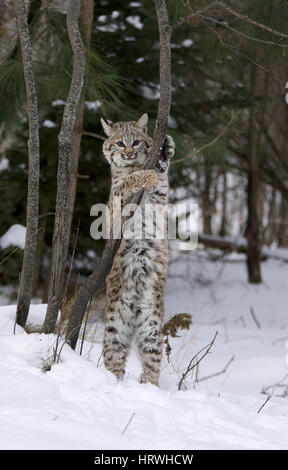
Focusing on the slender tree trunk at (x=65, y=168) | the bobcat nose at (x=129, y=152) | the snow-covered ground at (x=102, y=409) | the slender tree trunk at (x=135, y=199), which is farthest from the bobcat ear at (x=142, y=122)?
the snow-covered ground at (x=102, y=409)

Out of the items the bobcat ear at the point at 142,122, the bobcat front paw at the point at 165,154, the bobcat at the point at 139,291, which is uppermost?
the bobcat ear at the point at 142,122

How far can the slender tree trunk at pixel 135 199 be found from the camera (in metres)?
4.19

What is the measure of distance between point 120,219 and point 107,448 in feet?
6.41

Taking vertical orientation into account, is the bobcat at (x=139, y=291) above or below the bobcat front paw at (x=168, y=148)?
below

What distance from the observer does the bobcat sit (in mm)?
4391

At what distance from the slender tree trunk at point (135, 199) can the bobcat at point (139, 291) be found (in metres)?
0.18

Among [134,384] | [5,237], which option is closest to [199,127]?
[5,237]

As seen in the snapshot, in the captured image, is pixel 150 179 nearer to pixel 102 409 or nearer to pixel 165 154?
pixel 165 154

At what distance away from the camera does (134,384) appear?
3.76 m

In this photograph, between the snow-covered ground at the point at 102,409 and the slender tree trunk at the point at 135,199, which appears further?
the slender tree trunk at the point at 135,199

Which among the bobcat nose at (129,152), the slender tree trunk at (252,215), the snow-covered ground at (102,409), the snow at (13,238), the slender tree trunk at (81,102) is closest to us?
the snow-covered ground at (102,409)

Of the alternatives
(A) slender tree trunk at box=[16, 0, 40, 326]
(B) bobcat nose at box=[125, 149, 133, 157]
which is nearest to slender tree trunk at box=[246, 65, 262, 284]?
(B) bobcat nose at box=[125, 149, 133, 157]

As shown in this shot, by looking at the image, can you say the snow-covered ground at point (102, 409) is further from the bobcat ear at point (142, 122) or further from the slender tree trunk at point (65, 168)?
the bobcat ear at point (142, 122)

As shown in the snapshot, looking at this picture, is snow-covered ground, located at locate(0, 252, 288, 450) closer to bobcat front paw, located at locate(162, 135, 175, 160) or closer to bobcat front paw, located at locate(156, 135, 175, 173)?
bobcat front paw, located at locate(156, 135, 175, 173)
